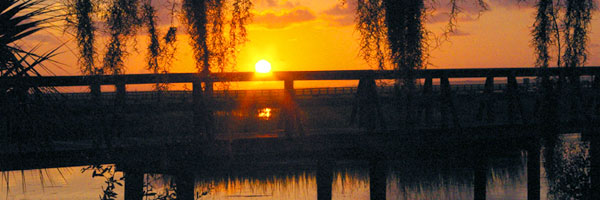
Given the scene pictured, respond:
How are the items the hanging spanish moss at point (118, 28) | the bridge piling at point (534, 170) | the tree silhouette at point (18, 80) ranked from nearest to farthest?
the tree silhouette at point (18, 80)
the hanging spanish moss at point (118, 28)
the bridge piling at point (534, 170)

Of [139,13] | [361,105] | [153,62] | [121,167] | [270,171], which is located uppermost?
[139,13]

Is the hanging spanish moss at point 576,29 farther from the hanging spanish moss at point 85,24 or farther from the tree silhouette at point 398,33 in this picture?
the hanging spanish moss at point 85,24

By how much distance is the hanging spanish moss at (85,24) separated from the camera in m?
10.1

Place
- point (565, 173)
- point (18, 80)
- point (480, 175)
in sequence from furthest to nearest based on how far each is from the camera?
point (565, 173) < point (480, 175) < point (18, 80)

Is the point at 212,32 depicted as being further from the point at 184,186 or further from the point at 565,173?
the point at 565,173

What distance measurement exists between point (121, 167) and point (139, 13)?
2360 millimetres

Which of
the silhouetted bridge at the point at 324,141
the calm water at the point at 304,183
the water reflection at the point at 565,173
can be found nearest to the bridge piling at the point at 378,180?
the silhouetted bridge at the point at 324,141

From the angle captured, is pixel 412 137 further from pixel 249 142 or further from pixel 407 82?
pixel 249 142

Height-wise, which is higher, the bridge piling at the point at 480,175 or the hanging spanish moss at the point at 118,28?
the hanging spanish moss at the point at 118,28

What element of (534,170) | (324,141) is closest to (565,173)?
(534,170)

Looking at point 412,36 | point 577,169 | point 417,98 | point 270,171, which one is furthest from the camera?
point 270,171

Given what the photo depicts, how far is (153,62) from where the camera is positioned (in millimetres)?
9383

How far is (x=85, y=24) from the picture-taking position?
1031 cm

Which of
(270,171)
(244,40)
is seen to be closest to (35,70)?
(244,40)
